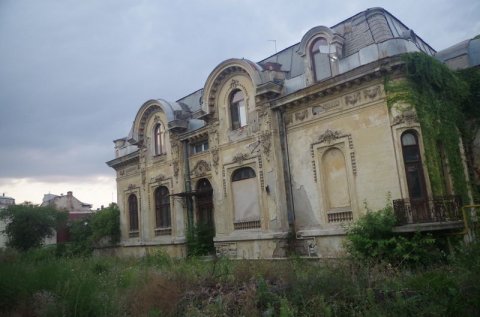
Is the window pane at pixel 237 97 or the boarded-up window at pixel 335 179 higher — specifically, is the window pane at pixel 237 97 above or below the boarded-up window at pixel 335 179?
above

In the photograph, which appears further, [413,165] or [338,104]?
[338,104]

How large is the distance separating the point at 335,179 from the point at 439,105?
435 centimetres

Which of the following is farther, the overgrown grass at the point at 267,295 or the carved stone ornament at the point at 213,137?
the carved stone ornament at the point at 213,137

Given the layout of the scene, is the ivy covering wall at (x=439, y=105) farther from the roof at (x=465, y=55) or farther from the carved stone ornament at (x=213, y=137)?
the carved stone ornament at (x=213, y=137)

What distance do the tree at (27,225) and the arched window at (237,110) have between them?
848 inches

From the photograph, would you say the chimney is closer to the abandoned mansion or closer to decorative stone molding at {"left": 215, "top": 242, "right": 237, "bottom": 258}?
the abandoned mansion

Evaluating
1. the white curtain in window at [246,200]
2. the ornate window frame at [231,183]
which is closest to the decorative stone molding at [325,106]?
the ornate window frame at [231,183]

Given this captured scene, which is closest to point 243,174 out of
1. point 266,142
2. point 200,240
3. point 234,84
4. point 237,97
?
point 266,142

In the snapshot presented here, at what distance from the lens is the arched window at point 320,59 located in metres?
15.4

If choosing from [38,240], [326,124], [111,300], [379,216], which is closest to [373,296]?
[111,300]

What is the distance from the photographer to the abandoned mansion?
13.6 m

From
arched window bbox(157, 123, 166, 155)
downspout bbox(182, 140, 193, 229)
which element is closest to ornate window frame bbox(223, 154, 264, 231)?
downspout bbox(182, 140, 193, 229)

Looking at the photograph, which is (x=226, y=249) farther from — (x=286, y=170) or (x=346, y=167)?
(x=346, y=167)

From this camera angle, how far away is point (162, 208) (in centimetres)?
2286
